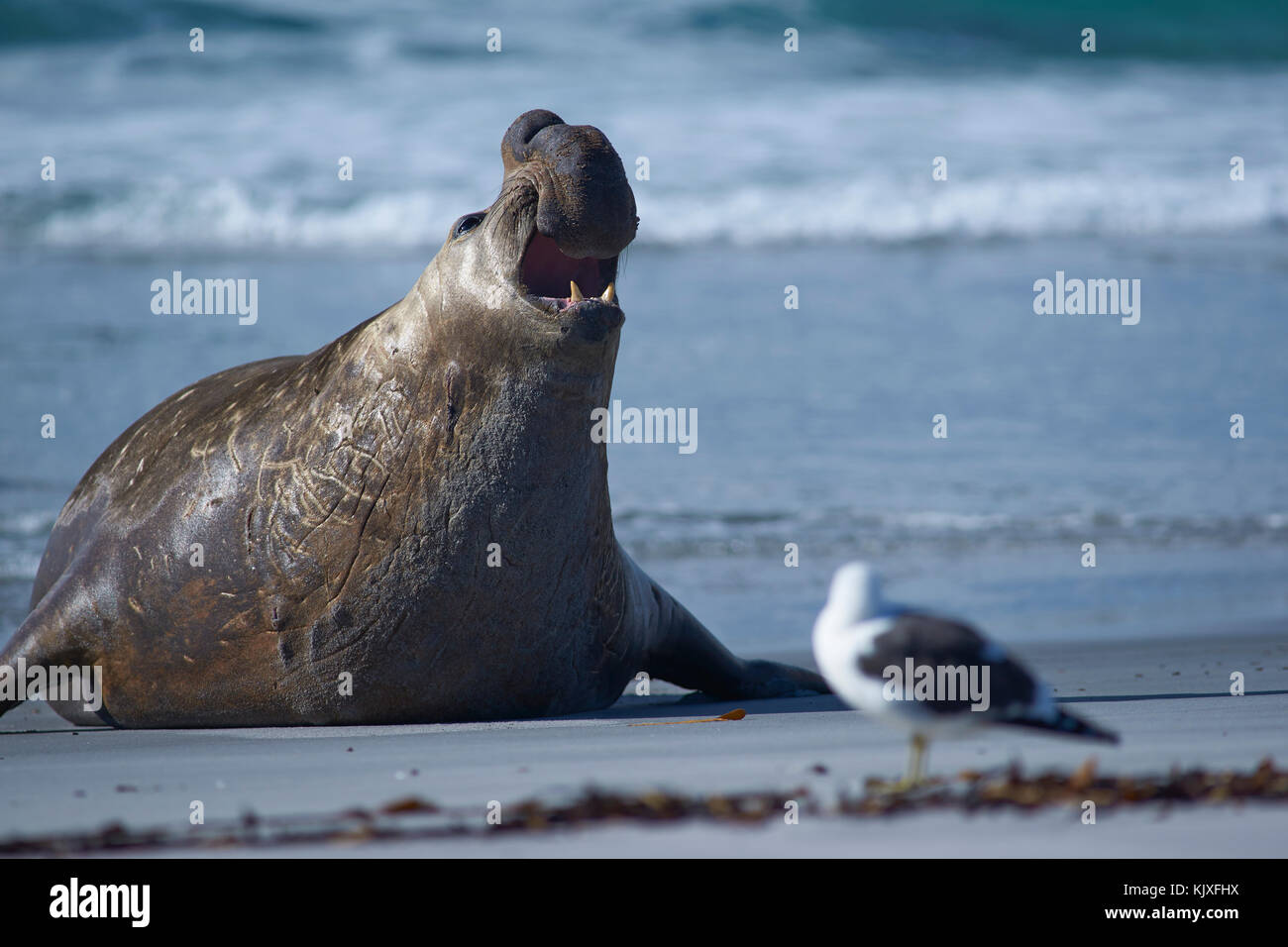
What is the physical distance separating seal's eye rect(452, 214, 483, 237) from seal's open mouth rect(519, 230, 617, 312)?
19cm

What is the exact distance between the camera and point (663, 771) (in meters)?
3.82

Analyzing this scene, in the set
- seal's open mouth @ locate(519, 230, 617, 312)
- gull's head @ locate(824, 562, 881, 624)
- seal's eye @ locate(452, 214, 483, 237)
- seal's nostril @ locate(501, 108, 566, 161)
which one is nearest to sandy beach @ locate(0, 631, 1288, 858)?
gull's head @ locate(824, 562, 881, 624)

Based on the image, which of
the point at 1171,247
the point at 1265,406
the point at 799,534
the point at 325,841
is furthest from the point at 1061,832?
the point at 1171,247

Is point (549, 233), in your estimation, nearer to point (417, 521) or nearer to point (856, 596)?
point (417, 521)

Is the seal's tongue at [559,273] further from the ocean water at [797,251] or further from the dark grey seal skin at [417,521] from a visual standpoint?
the ocean water at [797,251]

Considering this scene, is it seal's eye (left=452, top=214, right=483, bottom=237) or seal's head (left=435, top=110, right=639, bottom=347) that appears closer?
seal's head (left=435, top=110, right=639, bottom=347)

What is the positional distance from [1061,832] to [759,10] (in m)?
26.4

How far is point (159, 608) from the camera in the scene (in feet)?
16.2

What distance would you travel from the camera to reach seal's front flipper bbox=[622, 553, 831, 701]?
566 cm

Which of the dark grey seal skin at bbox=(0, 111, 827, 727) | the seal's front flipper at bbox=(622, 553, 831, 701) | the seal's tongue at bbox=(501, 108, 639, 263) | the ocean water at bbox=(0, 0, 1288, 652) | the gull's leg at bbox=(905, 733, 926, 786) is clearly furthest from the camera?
the ocean water at bbox=(0, 0, 1288, 652)

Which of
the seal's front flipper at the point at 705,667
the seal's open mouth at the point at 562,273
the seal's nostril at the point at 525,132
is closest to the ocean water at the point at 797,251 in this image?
the seal's front flipper at the point at 705,667

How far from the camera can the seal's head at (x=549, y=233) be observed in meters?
4.55

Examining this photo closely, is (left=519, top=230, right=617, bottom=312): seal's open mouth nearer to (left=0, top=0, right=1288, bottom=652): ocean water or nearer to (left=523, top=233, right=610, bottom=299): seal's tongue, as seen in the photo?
(left=523, top=233, right=610, bottom=299): seal's tongue

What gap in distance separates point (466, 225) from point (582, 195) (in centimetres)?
52
